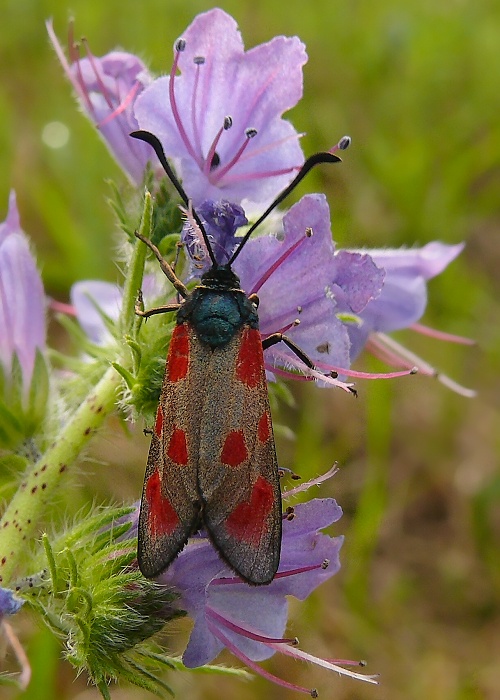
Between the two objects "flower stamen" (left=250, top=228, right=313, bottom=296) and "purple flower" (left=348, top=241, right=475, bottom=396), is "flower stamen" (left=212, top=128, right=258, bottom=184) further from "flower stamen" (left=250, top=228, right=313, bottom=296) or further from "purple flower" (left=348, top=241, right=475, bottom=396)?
"purple flower" (left=348, top=241, right=475, bottom=396)

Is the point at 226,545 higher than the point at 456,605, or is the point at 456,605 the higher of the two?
the point at 226,545

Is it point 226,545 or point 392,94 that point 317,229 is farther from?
point 392,94

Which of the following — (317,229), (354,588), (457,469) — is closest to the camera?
(317,229)

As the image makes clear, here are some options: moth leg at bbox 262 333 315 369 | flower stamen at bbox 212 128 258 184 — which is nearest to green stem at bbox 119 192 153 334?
flower stamen at bbox 212 128 258 184

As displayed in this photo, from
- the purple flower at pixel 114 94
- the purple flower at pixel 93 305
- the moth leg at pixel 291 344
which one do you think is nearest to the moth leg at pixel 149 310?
the moth leg at pixel 291 344

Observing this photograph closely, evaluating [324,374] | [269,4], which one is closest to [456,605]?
[324,374]

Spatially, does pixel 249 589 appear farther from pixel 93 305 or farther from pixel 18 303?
pixel 93 305

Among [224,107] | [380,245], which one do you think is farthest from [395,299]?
[380,245]
